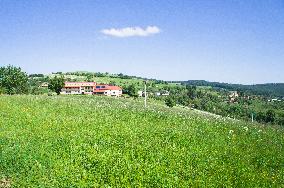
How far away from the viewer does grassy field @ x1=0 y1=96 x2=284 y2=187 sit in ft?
37.6

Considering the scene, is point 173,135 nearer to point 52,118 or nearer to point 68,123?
point 68,123

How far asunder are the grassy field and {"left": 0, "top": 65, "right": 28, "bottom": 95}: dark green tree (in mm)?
66522

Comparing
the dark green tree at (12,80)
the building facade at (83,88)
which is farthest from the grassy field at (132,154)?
the building facade at (83,88)

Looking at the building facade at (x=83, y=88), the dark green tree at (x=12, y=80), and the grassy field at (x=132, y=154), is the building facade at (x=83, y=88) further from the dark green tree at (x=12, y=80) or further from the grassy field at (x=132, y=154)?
the grassy field at (x=132, y=154)

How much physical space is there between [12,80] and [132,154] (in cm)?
7937

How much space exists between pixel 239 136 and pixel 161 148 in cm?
741

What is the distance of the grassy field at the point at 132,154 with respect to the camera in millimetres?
11469

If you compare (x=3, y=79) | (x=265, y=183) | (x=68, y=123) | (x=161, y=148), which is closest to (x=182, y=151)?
(x=161, y=148)

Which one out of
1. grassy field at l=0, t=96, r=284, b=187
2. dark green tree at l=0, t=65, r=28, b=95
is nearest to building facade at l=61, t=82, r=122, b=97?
dark green tree at l=0, t=65, r=28, b=95

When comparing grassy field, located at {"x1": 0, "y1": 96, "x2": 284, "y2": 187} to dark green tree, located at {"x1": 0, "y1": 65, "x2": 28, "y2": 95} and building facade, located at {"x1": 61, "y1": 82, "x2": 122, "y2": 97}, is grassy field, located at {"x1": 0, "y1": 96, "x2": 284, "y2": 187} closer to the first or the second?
dark green tree, located at {"x1": 0, "y1": 65, "x2": 28, "y2": 95}

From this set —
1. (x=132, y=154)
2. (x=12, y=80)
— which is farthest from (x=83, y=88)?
(x=132, y=154)

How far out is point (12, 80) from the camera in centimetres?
8531

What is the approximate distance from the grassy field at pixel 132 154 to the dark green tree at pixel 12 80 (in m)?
66.5

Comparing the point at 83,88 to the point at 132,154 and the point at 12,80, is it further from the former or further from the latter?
the point at 132,154
